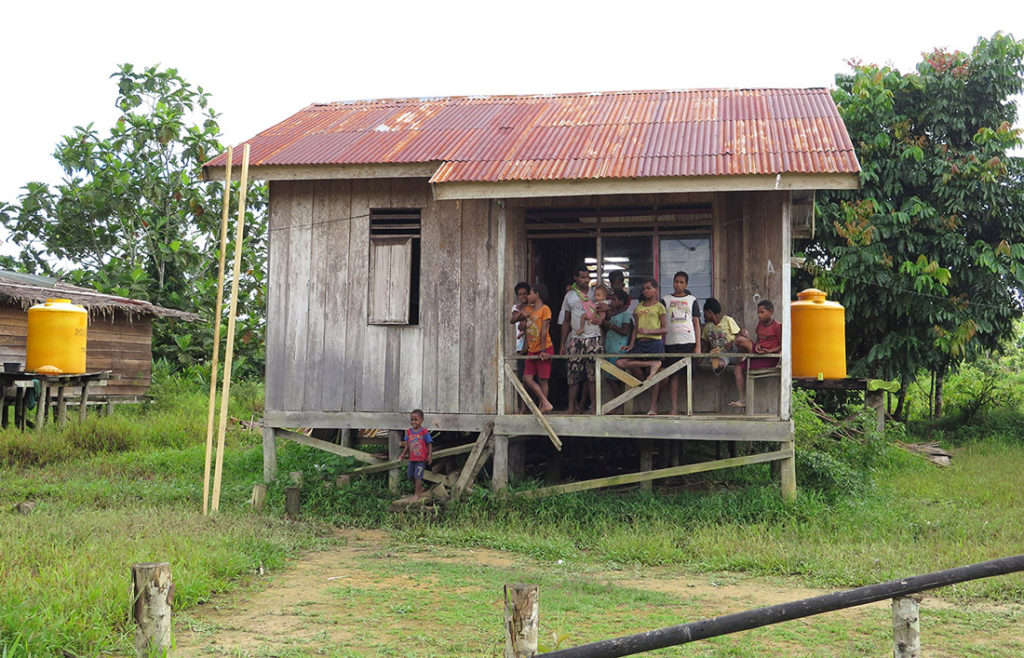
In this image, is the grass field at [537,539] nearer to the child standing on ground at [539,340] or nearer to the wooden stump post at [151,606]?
the wooden stump post at [151,606]

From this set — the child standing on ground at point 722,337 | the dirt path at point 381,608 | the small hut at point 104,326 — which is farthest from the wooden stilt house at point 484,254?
the small hut at point 104,326

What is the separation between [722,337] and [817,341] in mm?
1650

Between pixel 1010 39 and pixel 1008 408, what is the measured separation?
670cm

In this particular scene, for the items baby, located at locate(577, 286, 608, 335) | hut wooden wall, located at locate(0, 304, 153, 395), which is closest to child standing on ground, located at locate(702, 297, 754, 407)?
baby, located at locate(577, 286, 608, 335)

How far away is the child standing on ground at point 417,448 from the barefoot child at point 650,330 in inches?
93.2

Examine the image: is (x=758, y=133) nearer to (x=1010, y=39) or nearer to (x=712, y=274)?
(x=712, y=274)

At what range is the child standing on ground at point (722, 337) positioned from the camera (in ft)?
32.4

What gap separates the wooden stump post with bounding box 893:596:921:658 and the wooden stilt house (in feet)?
18.1

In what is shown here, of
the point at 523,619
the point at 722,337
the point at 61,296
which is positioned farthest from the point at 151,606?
the point at 61,296

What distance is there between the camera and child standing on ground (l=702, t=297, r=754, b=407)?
389 inches

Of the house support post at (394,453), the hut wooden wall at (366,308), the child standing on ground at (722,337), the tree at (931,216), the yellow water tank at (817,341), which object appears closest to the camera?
the child standing on ground at (722,337)

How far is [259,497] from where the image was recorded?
33.6ft

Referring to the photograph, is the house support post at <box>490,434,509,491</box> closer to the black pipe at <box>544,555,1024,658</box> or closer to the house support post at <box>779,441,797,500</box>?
the house support post at <box>779,441,797,500</box>

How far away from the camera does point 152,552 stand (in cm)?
736
